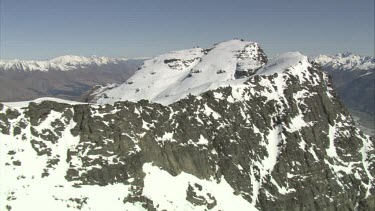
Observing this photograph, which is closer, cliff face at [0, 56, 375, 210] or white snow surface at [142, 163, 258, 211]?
cliff face at [0, 56, 375, 210]

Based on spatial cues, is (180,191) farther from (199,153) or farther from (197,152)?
(199,153)

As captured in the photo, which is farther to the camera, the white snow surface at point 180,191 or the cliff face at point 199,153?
the white snow surface at point 180,191

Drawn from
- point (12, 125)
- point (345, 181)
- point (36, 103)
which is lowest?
point (345, 181)

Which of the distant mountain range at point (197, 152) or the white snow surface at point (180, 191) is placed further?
the white snow surface at point (180, 191)

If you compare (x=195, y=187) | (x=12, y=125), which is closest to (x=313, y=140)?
(x=195, y=187)

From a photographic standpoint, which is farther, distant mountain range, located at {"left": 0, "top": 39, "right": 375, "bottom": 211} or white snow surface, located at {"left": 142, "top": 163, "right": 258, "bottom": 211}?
white snow surface, located at {"left": 142, "top": 163, "right": 258, "bottom": 211}

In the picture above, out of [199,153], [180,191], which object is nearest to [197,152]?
[199,153]

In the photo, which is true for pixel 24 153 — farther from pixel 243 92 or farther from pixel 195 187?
pixel 243 92

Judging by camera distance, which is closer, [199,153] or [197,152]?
[197,152]
